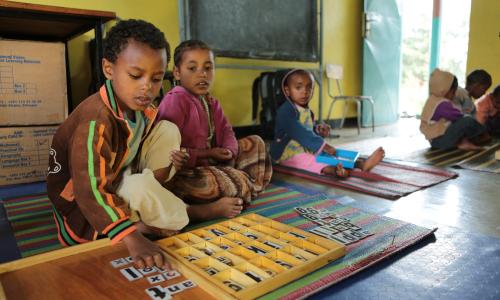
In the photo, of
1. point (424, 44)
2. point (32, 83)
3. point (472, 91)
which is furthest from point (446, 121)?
point (424, 44)

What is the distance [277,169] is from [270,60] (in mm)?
1947

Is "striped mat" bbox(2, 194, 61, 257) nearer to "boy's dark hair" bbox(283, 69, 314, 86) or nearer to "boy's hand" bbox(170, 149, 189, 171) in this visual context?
"boy's hand" bbox(170, 149, 189, 171)

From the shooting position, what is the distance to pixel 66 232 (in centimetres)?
115

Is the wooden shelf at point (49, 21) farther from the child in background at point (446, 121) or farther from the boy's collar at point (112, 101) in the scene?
the child in background at point (446, 121)

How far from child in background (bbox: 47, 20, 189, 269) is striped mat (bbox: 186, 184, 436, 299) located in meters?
0.29

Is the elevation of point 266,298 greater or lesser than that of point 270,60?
lesser

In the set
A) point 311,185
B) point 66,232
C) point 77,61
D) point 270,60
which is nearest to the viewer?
point 66,232

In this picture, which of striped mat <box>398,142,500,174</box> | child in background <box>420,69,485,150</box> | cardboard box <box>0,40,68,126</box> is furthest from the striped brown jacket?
child in background <box>420,69,485,150</box>

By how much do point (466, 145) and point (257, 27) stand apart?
2140 millimetres

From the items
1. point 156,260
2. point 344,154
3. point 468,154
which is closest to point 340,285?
point 156,260

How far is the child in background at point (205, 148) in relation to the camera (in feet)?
5.02

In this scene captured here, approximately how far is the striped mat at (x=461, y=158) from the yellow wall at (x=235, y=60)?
1.70m

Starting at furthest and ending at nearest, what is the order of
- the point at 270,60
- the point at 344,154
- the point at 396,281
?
the point at 270,60 → the point at 344,154 → the point at 396,281

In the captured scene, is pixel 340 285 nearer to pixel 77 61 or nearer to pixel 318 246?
pixel 318 246
